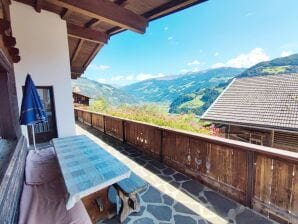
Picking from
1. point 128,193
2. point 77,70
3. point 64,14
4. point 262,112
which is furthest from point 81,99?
point 128,193

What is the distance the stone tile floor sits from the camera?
2596 millimetres

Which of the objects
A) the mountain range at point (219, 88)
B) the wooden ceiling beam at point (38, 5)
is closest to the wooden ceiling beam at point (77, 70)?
the wooden ceiling beam at point (38, 5)

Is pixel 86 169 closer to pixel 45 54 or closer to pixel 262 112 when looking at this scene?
pixel 45 54

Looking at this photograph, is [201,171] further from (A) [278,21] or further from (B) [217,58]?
(B) [217,58]

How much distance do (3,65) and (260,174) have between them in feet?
14.3

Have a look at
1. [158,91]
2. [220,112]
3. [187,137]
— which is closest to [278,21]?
[158,91]

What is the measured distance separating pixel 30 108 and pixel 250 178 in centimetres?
424

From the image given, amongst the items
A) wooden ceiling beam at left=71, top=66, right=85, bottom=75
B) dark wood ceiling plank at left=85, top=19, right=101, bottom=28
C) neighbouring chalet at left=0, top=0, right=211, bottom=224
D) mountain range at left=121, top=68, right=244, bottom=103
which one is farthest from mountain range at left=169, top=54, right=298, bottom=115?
dark wood ceiling plank at left=85, top=19, right=101, bottom=28

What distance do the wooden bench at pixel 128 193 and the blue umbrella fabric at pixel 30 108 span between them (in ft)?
7.58

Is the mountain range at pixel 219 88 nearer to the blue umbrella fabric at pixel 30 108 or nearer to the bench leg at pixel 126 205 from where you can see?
the blue umbrella fabric at pixel 30 108

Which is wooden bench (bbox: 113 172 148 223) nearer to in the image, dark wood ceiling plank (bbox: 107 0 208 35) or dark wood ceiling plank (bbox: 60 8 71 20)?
dark wood ceiling plank (bbox: 107 0 208 35)

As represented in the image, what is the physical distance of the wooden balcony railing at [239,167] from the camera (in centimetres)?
241

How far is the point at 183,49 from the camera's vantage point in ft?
252

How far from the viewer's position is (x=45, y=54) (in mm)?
6000
